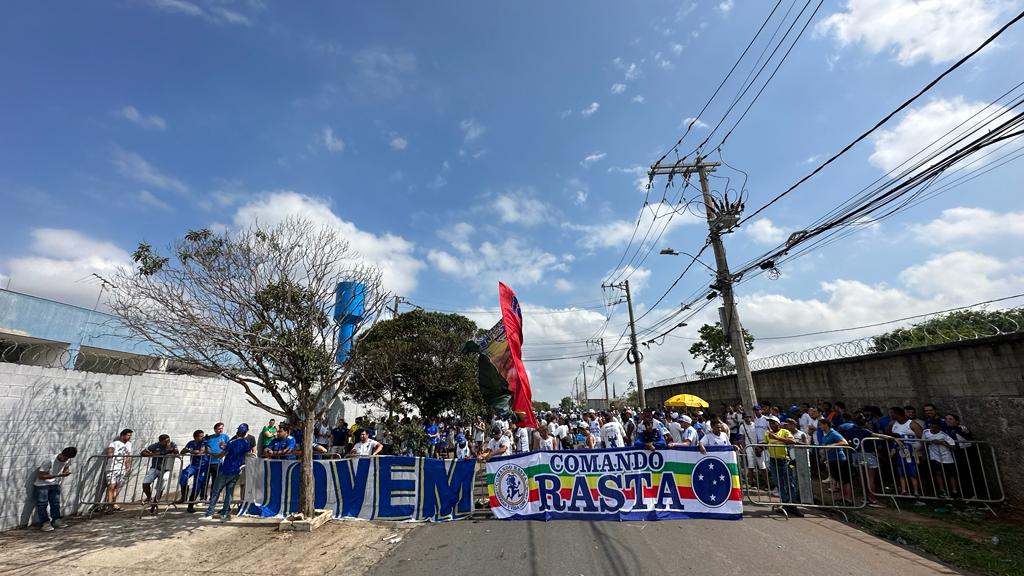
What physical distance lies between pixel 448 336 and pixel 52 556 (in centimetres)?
1664

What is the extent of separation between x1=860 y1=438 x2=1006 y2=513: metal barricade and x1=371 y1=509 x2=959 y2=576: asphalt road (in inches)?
71.3

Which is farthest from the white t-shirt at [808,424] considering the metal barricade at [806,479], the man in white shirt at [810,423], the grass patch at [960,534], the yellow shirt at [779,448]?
the grass patch at [960,534]

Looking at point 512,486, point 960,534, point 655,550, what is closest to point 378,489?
A: point 512,486

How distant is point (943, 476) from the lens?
7.46 m

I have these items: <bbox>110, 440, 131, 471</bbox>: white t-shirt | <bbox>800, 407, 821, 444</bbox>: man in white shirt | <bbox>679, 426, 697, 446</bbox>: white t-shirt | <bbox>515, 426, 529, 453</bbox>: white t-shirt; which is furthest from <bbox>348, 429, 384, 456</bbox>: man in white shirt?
<bbox>800, 407, 821, 444</bbox>: man in white shirt

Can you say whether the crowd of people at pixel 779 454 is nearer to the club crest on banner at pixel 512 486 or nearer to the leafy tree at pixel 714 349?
the club crest on banner at pixel 512 486

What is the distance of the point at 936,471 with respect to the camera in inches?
303

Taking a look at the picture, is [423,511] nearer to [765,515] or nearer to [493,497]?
[493,497]

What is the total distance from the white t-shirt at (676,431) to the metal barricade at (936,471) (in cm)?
448

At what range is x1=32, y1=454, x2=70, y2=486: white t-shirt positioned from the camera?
7.41 meters

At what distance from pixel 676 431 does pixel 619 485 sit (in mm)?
5820

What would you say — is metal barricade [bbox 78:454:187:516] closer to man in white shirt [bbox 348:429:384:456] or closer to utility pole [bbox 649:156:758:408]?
man in white shirt [bbox 348:429:384:456]

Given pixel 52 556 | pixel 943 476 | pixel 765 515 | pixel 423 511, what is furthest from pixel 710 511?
pixel 52 556

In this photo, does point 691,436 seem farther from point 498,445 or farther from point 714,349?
point 714,349
